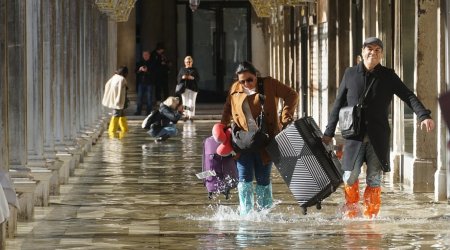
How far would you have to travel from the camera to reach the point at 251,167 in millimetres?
14703

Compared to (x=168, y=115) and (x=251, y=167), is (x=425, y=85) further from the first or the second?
(x=168, y=115)

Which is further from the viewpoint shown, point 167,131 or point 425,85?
point 167,131

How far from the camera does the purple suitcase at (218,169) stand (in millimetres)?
15055

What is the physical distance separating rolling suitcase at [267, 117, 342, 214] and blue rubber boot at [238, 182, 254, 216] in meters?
0.37

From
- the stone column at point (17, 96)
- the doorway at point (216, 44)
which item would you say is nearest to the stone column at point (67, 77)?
the stone column at point (17, 96)

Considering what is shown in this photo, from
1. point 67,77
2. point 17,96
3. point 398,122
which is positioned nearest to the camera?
point 17,96

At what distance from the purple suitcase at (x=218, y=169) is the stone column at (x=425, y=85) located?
12.5 ft

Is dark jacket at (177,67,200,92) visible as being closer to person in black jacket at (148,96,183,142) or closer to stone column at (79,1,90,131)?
stone column at (79,1,90,131)

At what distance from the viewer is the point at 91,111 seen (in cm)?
3516

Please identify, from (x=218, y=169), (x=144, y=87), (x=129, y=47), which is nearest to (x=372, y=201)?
(x=218, y=169)

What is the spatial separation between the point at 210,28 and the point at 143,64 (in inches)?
359

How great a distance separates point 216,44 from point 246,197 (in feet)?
134

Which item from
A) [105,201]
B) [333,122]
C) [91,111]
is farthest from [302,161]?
[91,111]

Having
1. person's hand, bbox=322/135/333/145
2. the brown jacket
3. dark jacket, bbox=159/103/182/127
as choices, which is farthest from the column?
person's hand, bbox=322/135/333/145
